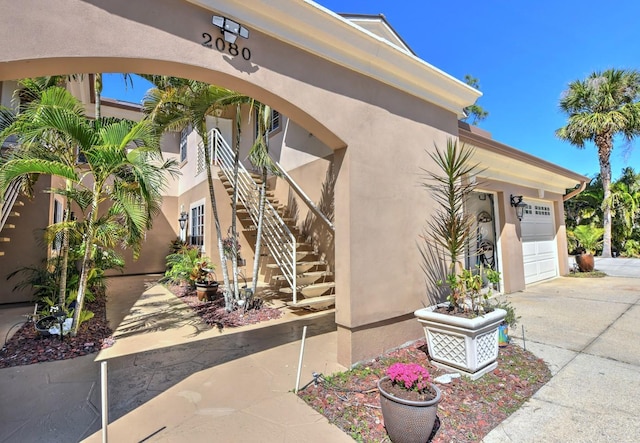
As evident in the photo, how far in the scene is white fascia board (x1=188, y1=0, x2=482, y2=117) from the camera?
3242 mm

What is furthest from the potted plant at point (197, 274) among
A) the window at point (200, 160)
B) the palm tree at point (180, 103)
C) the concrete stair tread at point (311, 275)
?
the palm tree at point (180, 103)

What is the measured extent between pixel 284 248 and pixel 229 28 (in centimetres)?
501

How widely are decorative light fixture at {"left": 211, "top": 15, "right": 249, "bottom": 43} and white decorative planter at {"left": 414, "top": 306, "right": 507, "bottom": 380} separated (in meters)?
3.81

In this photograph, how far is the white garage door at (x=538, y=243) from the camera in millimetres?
9695

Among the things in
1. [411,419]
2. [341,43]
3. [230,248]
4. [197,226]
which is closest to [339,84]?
[341,43]

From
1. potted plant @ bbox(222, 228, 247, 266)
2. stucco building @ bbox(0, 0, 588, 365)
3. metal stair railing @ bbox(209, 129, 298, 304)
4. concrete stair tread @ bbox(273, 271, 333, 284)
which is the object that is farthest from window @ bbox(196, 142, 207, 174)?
concrete stair tread @ bbox(273, 271, 333, 284)

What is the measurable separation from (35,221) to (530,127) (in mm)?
28501

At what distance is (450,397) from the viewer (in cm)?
323

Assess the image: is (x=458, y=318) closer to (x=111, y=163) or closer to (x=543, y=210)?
(x=111, y=163)

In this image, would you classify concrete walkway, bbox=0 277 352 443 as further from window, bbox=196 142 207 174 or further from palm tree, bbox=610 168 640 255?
palm tree, bbox=610 168 640 255

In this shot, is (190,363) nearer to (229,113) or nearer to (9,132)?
(9,132)

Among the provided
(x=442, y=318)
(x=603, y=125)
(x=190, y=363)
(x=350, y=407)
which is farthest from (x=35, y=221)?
(x=603, y=125)

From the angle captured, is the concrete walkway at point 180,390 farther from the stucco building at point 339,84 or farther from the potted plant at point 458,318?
the potted plant at point 458,318

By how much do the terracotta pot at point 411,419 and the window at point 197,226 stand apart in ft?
32.0
